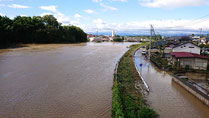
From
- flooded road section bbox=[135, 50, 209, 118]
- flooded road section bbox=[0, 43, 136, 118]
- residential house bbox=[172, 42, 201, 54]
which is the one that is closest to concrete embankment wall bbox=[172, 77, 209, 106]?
flooded road section bbox=[135, 50, 209, 118]

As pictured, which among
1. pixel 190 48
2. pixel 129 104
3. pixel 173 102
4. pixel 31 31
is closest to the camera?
pixel 129 104

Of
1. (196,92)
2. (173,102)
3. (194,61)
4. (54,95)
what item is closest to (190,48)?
(194,61)

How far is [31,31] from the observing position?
125 feet

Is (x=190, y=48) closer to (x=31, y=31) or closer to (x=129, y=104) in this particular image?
(x=129, y=104)

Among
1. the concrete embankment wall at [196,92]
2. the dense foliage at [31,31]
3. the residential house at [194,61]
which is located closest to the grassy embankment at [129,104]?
the concrete embankment wall at [196,92]

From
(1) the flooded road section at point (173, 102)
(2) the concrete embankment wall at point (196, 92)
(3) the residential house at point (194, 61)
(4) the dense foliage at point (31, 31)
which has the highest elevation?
(4) the dense foliage at point (31, 31)

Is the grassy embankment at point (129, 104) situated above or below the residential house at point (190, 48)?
below

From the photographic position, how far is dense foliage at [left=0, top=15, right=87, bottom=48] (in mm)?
31305

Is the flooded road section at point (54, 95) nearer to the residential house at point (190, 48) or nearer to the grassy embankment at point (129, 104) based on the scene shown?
the grassy embankment at point (129, 104)

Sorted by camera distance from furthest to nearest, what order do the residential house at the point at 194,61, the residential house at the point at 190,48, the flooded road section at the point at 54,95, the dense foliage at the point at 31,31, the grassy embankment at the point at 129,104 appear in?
the dense foliage at the point at 31,31 < the residential house at the point at 190,48 < the residential house at the point at 194,61 < the flooded road section at the point at 54,95 < the grassy embankment at the point at 129,104

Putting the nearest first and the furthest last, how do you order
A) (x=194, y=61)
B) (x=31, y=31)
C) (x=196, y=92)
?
1. (x=196, y=92)
2. (x=194, y=61)
3. (x=31, y=31)

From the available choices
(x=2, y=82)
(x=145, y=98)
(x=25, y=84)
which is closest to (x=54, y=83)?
(x=25, y=84)

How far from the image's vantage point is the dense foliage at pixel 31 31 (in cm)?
3130

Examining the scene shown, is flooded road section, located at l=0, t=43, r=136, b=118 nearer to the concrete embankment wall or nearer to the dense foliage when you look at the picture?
the concrete embankment wall
